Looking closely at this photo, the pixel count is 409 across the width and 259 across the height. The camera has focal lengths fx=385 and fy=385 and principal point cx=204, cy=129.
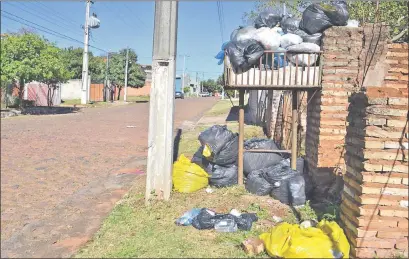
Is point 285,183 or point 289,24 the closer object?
point 285,183

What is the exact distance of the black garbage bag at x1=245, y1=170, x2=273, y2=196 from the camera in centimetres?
523

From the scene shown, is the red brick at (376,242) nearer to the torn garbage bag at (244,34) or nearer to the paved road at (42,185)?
the paved road at (42,185)

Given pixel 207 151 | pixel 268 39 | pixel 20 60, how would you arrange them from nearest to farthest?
pixel 20 60 → pixel 268 39 → pixel 207 151

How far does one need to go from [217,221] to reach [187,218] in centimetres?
38

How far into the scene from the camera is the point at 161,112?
4.98 meters

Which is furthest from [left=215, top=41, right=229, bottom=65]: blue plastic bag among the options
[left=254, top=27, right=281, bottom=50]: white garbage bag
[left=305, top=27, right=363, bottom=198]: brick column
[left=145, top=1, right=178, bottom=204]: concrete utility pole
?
[left=305, top=27, right=363, bottom=198]: brick column

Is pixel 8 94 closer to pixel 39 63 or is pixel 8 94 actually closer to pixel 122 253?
pixel 39 63

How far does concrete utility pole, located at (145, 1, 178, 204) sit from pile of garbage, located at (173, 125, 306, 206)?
43 cm

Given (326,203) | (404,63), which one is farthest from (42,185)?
(404,63)

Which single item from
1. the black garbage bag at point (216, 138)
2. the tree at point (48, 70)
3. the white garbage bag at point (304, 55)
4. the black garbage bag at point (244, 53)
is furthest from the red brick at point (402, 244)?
the tree at point (48, 70)

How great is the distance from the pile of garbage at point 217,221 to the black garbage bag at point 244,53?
1951 mm

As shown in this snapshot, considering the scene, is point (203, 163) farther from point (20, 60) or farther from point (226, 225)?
point (20, 60)

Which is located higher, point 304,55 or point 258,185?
point 304,55

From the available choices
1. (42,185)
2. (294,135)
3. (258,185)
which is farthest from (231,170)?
(42,185)
